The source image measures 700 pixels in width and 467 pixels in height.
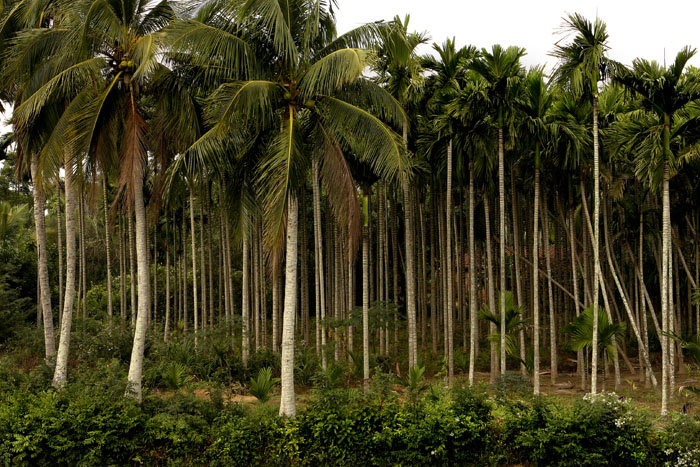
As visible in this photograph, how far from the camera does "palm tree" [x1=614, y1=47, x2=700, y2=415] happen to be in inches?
472

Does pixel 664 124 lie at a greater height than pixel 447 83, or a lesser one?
lesser

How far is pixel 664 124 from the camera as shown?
12.2 metres

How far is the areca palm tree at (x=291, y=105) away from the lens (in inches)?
419

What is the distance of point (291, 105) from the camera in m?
11.4

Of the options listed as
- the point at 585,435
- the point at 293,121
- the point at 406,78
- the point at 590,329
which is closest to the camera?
the point at 585,435

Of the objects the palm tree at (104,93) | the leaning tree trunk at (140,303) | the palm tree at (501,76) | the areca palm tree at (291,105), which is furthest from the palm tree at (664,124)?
the leaning tree trunk at (140,303)

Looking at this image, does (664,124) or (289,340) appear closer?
(289,340)

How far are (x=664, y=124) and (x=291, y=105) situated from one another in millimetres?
7953

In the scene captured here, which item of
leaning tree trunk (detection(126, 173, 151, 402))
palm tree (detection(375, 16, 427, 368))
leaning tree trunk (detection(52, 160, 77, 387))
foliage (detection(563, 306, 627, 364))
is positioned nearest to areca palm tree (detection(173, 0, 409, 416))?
palm tree (detection(375, 16, 427, 368))

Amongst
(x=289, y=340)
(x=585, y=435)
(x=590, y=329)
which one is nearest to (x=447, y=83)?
(x=590, y=329)

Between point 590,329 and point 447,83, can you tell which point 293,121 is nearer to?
point 447,83

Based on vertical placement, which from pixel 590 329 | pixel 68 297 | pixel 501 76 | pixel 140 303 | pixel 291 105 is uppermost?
pixel 501 76

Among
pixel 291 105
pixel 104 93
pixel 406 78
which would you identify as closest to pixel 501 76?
pixel 406 78

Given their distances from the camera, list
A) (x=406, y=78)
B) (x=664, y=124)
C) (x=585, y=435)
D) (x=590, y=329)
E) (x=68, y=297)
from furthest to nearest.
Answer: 1. (x=406, y=78)
2. (x=590, y=329)
3. (x=68, y=297)
4. (x=664, y=124)
5. (x=585, y=435)
